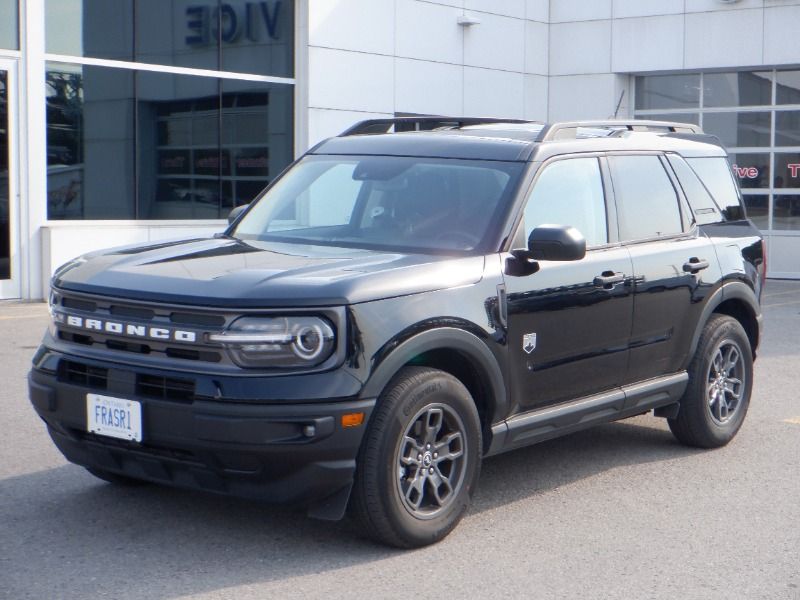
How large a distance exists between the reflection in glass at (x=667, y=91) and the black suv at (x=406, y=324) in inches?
612

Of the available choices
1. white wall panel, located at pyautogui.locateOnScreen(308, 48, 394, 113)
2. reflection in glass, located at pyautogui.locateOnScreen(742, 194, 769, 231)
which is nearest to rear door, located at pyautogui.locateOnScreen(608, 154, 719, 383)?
white wall panel, located at pyautogui.locateOnScreen(308, 48, 394, 113)

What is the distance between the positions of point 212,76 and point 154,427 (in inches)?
536

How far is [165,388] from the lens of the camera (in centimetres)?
489

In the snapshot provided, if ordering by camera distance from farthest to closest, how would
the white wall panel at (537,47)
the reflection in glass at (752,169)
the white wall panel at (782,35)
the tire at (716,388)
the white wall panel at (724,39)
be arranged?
the white wall panel at (537,47), the reflection in glass at (752,169), the white wall panel at (724,39), the white wall panel at (782,35), the tire at (716,388)

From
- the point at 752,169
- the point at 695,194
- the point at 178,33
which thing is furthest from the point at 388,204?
the point at 752,169

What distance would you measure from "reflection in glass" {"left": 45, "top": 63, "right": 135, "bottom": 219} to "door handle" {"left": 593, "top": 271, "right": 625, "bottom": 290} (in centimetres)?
1077

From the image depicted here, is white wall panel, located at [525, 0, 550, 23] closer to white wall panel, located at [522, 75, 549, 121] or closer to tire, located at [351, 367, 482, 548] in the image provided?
white wall panel, located at [522, 75, 549, 121]

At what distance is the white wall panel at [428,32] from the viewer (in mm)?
20609

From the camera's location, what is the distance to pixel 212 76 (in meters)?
17.8

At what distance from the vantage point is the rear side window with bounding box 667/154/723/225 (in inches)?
285

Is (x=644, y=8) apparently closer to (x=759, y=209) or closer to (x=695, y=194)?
(x=759, y=209)

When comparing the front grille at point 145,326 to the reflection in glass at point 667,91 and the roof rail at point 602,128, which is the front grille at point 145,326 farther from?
the reflection in glass at point 667,91

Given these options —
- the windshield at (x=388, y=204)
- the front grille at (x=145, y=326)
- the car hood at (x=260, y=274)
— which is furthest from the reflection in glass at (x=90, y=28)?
the front grille at (x=145, y=326)

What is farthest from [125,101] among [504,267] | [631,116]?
[504,267]
